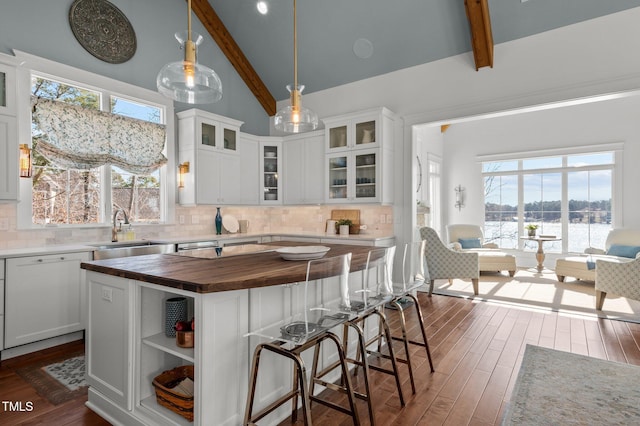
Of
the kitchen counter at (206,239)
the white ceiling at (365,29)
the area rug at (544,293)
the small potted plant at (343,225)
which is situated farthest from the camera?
the small potted plant at (343,225)

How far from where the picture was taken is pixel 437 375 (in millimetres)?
2742

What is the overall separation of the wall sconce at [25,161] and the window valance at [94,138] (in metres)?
0.18

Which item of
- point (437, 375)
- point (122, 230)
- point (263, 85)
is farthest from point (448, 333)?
point (263, 85)

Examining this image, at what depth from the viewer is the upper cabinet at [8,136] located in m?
3.19

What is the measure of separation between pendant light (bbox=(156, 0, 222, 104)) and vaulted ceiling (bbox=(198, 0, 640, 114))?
3.07m

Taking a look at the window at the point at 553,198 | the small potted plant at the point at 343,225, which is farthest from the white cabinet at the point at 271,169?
the window at the point at 553,198

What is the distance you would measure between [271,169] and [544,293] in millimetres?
4681

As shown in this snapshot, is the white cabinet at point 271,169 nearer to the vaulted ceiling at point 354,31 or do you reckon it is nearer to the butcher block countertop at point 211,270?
the vaulted ceiling at point 354,31

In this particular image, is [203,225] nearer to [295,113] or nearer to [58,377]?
[58,377]

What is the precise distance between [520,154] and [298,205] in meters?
5.07

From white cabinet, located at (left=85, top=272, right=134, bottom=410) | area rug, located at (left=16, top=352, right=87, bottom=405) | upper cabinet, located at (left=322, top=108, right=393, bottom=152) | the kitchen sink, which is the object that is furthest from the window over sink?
upper cabinet, located at (left=322, top=108, right=393, bottom=152)

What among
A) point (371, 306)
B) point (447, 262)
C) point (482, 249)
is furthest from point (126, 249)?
point (482, 249)

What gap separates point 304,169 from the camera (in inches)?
227

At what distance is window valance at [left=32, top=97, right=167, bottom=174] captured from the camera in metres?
3.67
